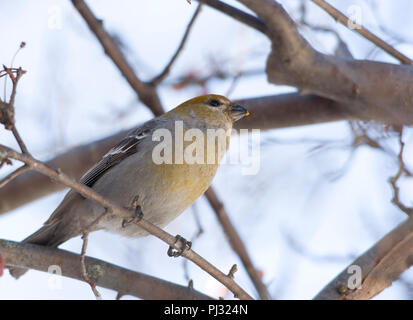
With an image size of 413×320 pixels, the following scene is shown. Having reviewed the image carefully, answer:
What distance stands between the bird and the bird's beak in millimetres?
287

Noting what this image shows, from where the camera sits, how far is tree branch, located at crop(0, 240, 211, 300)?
4.02m

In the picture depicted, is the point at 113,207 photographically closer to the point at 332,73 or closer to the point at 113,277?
the point at 113,277

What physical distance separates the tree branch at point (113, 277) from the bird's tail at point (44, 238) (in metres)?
0.28

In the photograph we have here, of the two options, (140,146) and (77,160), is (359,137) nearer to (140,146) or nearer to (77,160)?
(140,146)

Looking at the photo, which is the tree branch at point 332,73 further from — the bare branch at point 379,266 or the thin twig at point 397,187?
the bare branch at point 379,266

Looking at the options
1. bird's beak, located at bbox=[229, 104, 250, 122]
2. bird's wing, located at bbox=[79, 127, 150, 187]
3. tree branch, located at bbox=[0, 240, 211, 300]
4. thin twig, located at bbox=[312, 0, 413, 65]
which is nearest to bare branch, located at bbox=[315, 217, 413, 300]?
tree branch, located at bbox=[0, 240, 211, 300]


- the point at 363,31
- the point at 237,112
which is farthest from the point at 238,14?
the point at 363,31

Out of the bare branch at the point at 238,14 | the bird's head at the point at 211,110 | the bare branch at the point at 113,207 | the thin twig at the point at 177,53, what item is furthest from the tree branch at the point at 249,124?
the bare branch at the point at 113,207

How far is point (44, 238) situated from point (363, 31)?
3113mm

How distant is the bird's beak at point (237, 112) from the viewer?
5055 millimetres

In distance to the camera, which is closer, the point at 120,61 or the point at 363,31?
the point at 363,31

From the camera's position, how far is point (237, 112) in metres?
5.09
